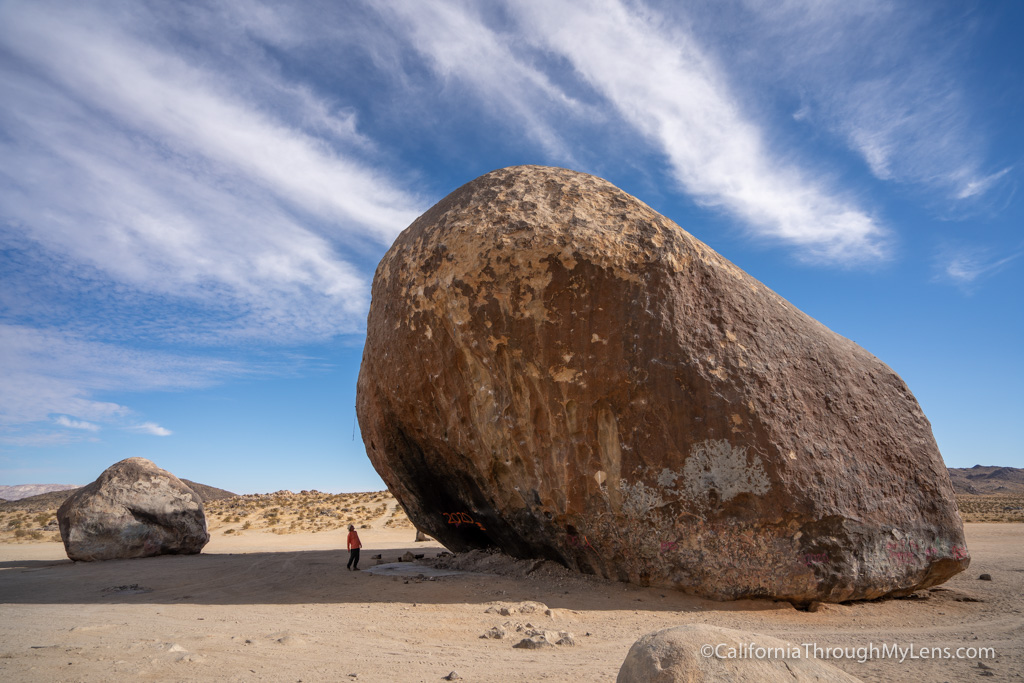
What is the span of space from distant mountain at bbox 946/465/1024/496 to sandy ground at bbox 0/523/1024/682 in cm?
5538

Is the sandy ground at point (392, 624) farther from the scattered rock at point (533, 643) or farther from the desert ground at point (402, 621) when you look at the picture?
the scattered rock at point (533, 643)

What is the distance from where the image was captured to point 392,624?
6.37 meters

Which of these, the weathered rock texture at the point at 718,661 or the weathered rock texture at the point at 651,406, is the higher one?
the weathered rock texture at the point at 651,406

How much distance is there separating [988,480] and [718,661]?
77749 mm

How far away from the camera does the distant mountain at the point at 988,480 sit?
5440 cm

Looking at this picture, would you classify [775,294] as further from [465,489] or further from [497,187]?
[465,489]

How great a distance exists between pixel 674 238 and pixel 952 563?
5206 millimetres

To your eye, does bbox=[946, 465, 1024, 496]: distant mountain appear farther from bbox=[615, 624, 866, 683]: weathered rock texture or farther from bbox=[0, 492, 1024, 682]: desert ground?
bbox=[615, 624, 866, 683]: weathered rock texture

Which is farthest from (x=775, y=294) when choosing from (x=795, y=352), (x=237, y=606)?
(x=237, y=606)

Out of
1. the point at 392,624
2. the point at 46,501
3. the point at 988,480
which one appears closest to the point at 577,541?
the point at 392,624

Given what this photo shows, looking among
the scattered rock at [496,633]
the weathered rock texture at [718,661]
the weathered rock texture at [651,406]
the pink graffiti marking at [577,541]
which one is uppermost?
the weathered rock texture at [651,406]

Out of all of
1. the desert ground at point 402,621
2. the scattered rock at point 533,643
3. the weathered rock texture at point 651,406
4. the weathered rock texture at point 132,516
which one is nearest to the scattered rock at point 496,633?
the desert ground at point 402,621

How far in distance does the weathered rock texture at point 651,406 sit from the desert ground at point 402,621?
19.5 inches

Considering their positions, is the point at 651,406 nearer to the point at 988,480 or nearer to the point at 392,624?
the point at 392,624
